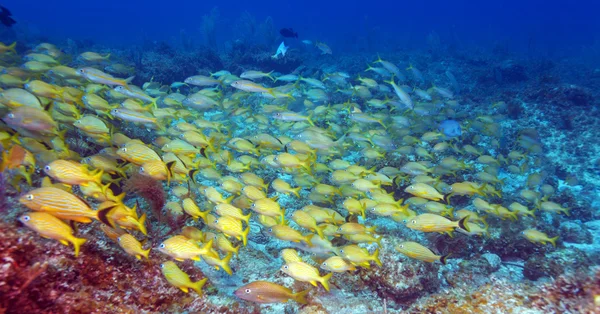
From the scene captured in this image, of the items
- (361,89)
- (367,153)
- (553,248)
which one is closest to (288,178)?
(367,153)

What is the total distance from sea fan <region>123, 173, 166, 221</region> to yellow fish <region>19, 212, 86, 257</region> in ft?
5.24

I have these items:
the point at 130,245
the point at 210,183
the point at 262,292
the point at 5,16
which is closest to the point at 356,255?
the point at 262,292

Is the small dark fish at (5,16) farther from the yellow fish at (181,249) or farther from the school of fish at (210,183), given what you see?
the yellow fish at (181,249)

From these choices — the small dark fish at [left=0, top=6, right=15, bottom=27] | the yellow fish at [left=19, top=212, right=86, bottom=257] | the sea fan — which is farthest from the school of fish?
the small dark fish at [left=0, top=6, right=15, bottom=27]

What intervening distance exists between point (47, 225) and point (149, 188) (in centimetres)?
173

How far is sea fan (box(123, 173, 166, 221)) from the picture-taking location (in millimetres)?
4535

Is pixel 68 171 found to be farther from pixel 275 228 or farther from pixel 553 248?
pixel 553 248

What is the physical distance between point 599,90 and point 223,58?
65.9 feet

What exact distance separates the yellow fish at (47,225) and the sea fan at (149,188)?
1597mm

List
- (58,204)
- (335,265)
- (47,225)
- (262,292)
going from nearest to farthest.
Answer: (47,225)
(58,204)
(262,292)
(335,265)

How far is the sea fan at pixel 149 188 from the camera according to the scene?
4.54 m

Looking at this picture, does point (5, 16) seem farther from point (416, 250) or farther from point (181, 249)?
point (416, 250)

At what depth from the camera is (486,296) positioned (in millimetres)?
3678

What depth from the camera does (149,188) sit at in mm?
4578
